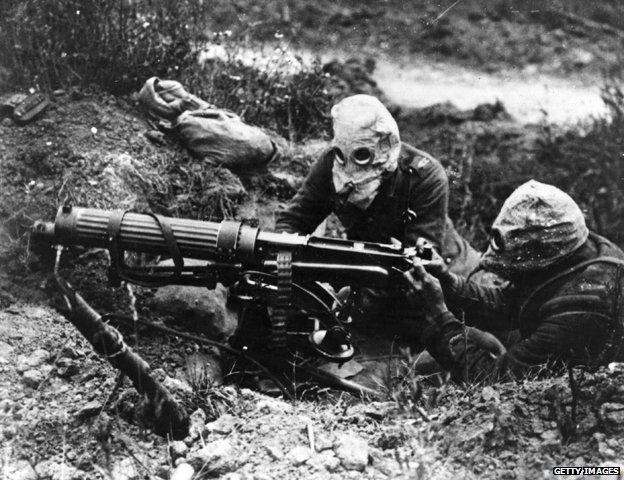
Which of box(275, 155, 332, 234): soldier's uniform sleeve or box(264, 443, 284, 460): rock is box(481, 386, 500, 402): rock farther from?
box(275, 155, 332, 234): soldier's uniform sleeve

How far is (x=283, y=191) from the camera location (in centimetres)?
595

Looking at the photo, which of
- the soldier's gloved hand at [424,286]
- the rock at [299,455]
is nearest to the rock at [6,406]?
the rock at [299,455]

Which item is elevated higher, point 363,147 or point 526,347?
point 363,147

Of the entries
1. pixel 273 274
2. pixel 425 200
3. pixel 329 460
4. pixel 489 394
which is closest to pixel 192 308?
pixel 273 274

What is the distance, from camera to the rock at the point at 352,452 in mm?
3014

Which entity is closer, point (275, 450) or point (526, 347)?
point (275, 450)

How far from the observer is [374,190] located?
4.49 meters

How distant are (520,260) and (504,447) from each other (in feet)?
3.88

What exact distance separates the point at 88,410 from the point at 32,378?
17.5 inches

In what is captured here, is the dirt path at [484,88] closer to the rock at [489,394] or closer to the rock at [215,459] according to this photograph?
the rock at [489,394]

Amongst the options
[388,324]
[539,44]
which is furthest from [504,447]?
[539,44]

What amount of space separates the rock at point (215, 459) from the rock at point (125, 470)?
242mm

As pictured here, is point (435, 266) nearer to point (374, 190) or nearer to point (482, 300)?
point (482, 300)

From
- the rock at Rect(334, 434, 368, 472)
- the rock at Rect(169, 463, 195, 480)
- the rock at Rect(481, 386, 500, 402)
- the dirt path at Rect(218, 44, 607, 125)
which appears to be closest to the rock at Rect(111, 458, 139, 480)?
the rock at Rect(169, 463, 195, 480)
